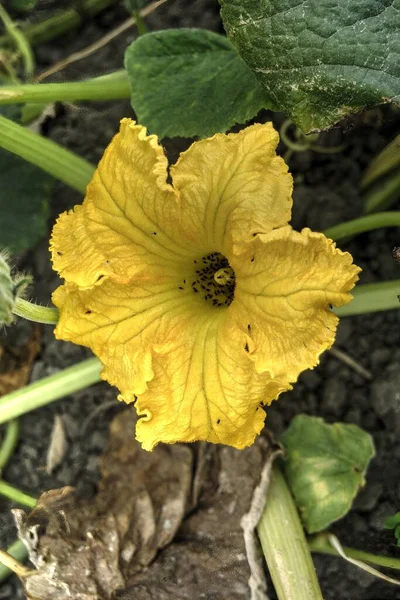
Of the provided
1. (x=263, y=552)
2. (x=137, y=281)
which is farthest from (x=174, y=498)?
(x=137, y=281)

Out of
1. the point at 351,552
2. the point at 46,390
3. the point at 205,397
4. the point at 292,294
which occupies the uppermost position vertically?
the point at 292,294

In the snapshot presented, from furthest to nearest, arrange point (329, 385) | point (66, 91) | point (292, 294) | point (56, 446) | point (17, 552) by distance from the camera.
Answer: point (56, 446) → point (329, 385) → point (17, 552) → point (66, 91) → point (292, 294)

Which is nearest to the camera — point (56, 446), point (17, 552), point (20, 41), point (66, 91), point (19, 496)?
point (66, 91)

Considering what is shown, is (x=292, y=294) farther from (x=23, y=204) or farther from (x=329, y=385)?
(x=23, y=204)

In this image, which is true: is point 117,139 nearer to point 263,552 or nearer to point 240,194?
point 240,194

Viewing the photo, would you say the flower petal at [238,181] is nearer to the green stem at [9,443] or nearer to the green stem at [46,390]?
the green stem at [46,390]

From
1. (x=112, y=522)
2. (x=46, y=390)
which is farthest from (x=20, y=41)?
(x=112, y=522)

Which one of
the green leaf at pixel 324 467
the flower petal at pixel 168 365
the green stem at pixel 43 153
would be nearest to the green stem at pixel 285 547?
the green leaf at pixel 324 467
